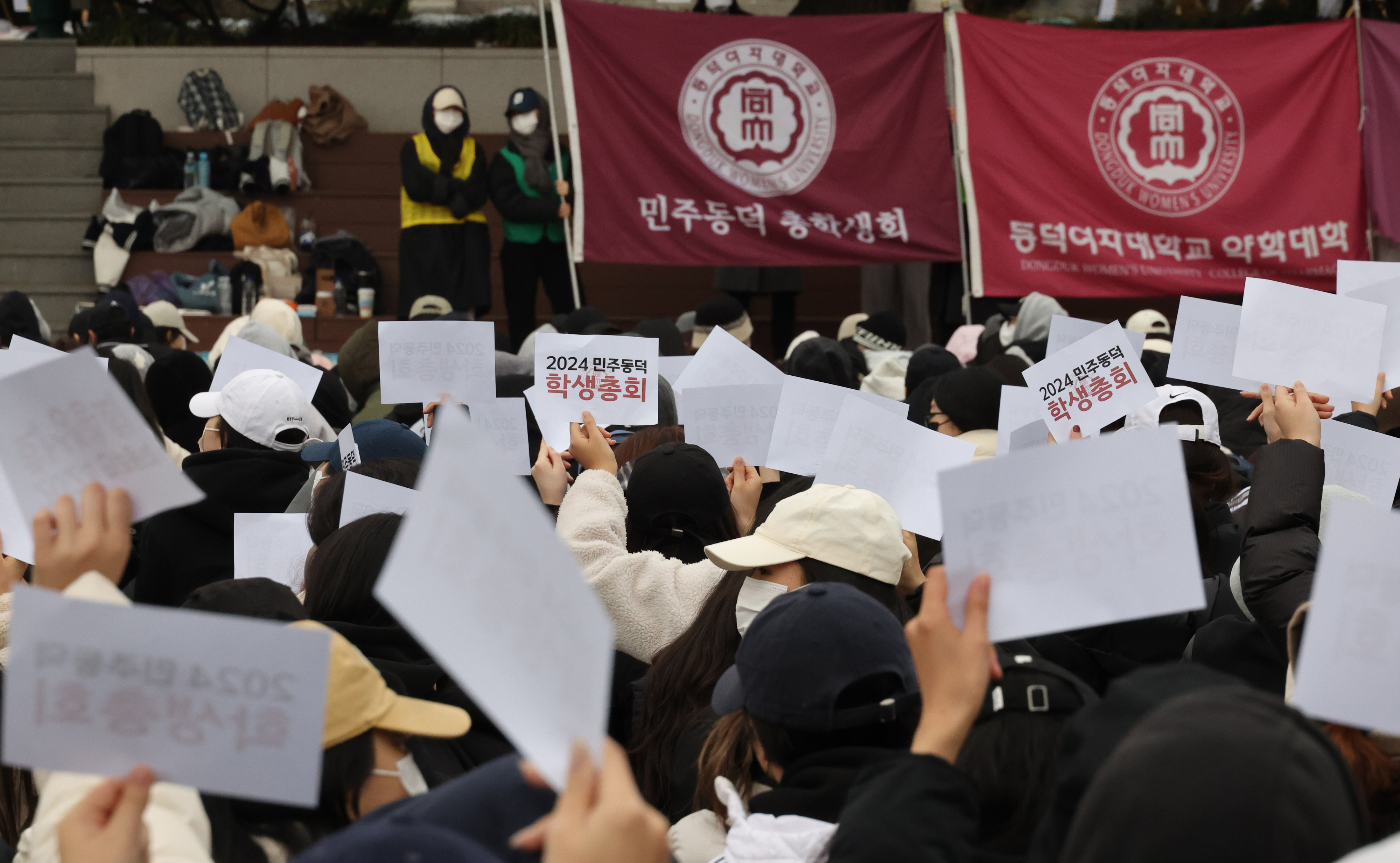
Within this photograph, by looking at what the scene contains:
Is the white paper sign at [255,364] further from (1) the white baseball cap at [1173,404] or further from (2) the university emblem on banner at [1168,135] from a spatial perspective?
(2) the university emblem on banner at [1168,135]

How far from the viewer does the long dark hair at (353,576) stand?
2539 mm

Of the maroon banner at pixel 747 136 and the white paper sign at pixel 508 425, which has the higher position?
the maroon banner at pixel 747 136

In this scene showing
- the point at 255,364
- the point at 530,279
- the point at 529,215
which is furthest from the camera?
the point at 530,279

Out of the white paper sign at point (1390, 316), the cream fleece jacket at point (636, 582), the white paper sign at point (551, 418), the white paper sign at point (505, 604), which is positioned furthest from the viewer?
the white paper sign at point (551, 418)

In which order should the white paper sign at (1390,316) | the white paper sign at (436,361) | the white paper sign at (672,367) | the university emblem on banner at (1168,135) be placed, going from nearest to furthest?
the white paper sign at (1390,316) < the white paper sign at (436,361) < the white paper sign at (672,367) < the university emblem on banner at (1168,135)

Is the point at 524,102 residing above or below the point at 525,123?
above

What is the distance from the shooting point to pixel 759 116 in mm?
8695

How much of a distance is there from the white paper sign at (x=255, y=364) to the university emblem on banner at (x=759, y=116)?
165 inches

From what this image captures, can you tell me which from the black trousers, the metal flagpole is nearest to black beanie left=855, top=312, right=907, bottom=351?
the metal flagpole

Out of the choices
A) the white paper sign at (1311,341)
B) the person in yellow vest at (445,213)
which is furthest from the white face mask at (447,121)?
the white paper sign at (1311,341)

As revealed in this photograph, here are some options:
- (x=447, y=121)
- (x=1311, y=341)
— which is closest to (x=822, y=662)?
(x=1311, y=341)

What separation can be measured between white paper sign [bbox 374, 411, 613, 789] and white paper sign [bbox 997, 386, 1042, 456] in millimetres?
3238

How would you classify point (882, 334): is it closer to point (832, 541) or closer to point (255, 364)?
point (255, 364)

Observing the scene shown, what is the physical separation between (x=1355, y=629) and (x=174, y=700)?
4.39ft
